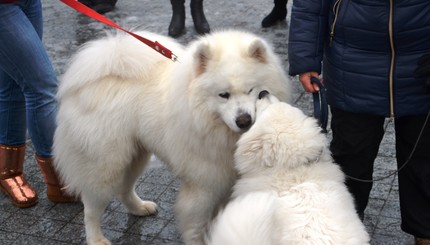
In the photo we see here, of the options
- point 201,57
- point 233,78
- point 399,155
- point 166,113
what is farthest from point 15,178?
point 399,155

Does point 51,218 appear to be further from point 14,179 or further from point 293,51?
point 293,51

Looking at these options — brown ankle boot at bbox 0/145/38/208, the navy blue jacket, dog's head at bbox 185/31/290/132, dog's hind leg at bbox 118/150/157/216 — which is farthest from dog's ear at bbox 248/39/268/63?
brown ankle boot at bbox 0/145/38/208

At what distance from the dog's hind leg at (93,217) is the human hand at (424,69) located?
6.10 ft

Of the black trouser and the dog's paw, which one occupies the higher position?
the black trouser

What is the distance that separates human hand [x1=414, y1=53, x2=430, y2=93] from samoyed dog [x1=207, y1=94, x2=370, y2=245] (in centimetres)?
55

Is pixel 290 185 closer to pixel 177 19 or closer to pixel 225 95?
pixel 225 95

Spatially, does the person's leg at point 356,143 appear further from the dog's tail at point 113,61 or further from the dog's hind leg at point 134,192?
the dog's hind leg at point 134,192

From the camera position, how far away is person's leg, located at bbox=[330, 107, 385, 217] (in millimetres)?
3172

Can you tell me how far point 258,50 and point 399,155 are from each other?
1021 mm

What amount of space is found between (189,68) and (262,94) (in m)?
0.41

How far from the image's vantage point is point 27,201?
163 inches

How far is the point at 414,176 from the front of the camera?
129 inches

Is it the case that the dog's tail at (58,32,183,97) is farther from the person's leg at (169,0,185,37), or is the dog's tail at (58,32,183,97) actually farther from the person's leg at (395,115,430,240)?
the person's leg at (169,0,185,37)

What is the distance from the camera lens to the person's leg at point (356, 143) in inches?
125
